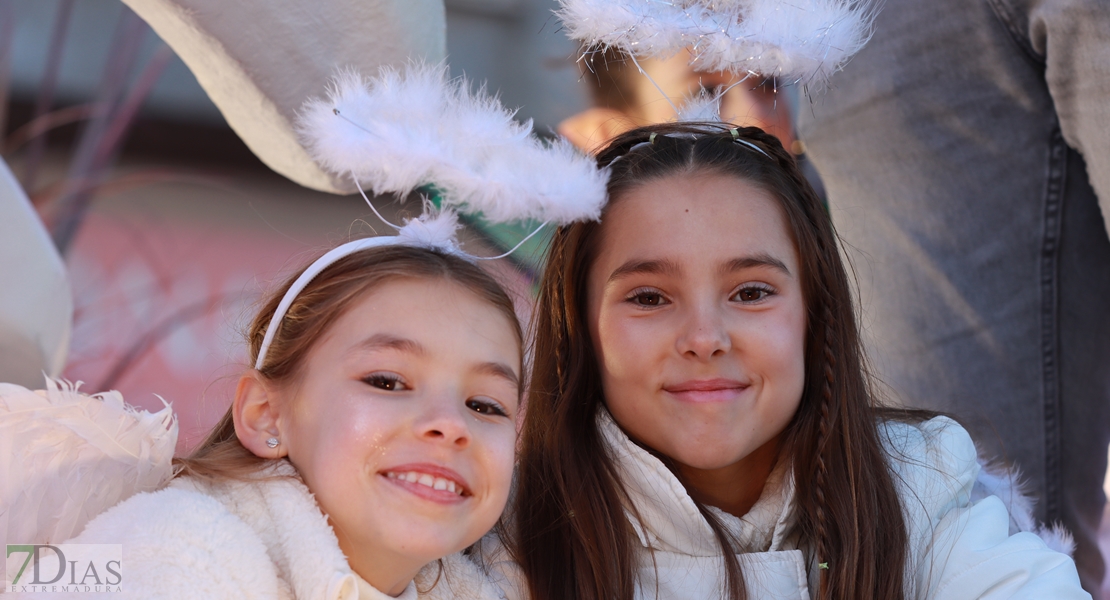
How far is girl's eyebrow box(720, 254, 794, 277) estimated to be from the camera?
4.55 ft

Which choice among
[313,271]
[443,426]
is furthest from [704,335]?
[313,271]

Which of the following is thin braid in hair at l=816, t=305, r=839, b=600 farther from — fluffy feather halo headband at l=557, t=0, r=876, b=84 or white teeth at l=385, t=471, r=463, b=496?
white teeth at l=385, t=471, r=463, b=496

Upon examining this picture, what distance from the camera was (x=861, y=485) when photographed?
1.38 m

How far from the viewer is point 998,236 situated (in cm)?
167

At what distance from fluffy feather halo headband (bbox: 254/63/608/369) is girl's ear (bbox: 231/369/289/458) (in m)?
0.04

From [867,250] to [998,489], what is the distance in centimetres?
51

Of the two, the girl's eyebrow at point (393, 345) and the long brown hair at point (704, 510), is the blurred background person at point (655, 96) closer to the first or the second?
the long brown hair at point (704, 510)

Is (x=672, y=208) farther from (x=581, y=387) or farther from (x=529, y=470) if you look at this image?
(x=529, y=470)

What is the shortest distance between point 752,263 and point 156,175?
4.92 feet

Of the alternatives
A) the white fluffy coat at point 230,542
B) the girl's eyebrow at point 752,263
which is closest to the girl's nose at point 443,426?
the white fluffy coat at point 230,542

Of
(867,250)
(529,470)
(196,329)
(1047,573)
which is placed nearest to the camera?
(1047,573)

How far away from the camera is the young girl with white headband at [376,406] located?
104cm

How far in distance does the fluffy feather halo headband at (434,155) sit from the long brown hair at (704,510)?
32cm

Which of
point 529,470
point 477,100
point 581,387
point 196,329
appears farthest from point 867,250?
point 196,329
